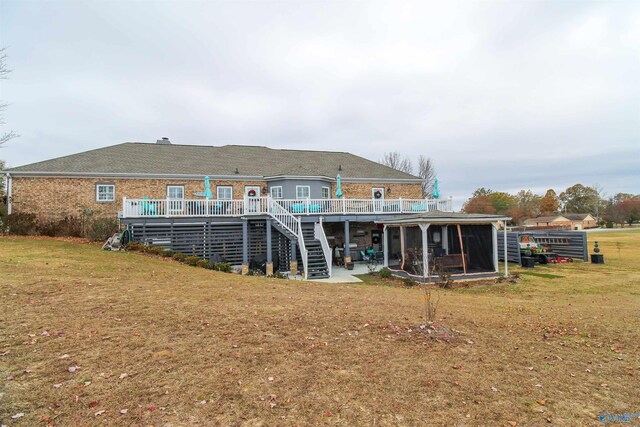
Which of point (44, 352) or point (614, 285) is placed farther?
point (614, 285)

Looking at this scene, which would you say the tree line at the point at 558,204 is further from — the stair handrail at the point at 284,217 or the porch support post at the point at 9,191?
the porch support post at the point at 9,191

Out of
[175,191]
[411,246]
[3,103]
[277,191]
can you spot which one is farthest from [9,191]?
[411,246]

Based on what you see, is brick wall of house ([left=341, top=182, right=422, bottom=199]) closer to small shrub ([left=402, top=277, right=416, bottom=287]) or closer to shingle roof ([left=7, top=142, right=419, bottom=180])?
shingle roof ([left=7, top=142, right=419, bottom=180])

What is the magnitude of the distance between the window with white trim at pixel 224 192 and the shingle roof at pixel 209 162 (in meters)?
0.84

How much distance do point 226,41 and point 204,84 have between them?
6516 millimetres

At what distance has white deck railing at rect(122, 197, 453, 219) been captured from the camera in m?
15.8

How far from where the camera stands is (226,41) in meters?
14.7

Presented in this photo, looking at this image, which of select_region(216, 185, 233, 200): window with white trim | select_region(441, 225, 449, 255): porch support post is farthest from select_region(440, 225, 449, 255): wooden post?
select_region(216, 185, 233, 200): window with white trim

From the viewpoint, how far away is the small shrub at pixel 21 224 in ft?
52.7

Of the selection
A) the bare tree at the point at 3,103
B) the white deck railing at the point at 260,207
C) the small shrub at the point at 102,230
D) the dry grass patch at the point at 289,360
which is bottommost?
the dry grass patch at the point at 289,360

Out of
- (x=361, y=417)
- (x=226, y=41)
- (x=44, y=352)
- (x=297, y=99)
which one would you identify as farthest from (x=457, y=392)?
(x=297, y=99)

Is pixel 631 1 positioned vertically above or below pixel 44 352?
above

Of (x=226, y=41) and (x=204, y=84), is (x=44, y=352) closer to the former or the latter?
(x=226, y=41)

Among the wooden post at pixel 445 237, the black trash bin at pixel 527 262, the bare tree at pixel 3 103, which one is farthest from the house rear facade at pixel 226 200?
the black trash bin at pixel 527 262
